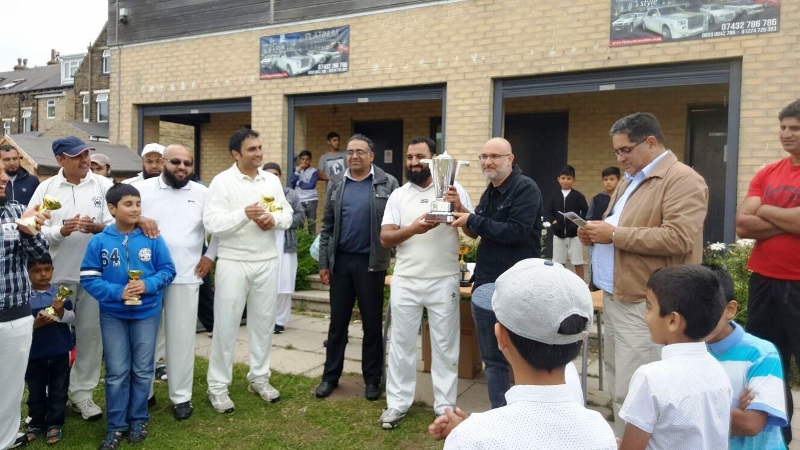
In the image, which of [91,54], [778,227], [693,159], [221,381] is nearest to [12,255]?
[221,381]

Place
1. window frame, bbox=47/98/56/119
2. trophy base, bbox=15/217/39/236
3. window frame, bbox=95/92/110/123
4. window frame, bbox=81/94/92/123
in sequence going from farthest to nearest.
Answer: window frame, bbox=47/98/56/119, window frame, bbox=81/94/92/123, window frame, bbox=95/92/110/123, trophy base, bbox=15/217/39/236

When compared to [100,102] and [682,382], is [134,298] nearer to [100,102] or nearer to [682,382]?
[682,382]

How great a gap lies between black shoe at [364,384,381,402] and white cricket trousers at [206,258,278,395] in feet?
3.16

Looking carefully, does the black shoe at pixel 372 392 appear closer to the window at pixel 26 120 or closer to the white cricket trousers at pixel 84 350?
the white cricket trousers at pixel 84 350

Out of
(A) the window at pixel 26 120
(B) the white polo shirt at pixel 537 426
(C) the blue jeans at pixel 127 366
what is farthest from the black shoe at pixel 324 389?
(A) the window at pixel 26 120

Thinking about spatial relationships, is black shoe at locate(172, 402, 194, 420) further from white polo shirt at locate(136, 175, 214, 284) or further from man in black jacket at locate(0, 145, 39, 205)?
man in black jacket at locate(0, 145, 39, 205)

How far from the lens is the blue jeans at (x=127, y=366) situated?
410cm

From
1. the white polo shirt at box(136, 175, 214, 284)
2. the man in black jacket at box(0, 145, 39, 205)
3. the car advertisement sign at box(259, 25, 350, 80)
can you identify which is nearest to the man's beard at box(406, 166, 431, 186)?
the white polo shirt at box(136, 175, 214, 284)

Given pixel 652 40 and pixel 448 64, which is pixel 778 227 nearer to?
pixel 652 40

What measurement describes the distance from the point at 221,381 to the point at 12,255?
1.77m

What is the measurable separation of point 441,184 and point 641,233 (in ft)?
4.68

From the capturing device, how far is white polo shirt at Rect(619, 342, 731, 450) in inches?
78.9

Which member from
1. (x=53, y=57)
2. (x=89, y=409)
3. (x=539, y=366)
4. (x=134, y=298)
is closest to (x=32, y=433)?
(x=89, y=409)

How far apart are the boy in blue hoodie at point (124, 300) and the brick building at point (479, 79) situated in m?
5.63
